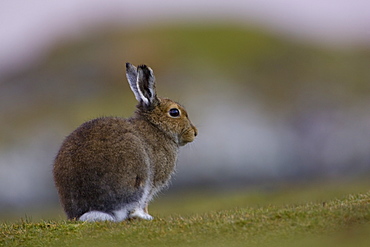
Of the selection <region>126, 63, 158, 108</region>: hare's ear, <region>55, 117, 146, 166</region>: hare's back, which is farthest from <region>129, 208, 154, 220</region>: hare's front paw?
<region>126, 63, 158, 108</region>: hare's ear

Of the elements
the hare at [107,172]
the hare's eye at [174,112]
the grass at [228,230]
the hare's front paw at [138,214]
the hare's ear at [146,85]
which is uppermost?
the hare's ear at [146,85]

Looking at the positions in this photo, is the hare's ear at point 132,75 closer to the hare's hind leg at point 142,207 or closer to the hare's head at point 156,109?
the hare's head at point 156,109

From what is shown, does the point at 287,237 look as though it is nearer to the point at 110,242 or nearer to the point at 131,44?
the point at 110,242

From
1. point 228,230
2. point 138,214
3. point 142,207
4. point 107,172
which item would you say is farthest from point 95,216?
point 228,230

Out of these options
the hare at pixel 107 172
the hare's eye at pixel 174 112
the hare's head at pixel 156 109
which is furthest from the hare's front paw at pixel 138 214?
the hare's eye at pixel 174 112

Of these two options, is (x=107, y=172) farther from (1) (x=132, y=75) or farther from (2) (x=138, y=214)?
(1) (x=132, y=75)

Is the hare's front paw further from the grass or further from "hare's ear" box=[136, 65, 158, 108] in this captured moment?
"hare's ear" box=[136, 65, 158, 108]
